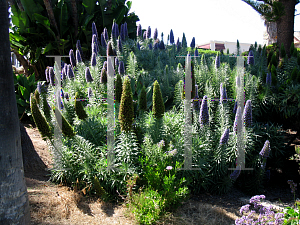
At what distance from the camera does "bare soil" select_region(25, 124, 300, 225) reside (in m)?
3.02

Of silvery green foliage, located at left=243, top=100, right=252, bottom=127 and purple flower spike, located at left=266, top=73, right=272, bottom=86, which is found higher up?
purple flower spike, located at left=266, top=73, right=272, bottom=86

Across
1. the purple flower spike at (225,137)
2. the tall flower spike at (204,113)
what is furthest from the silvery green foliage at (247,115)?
the tall flower spike at (204,113)

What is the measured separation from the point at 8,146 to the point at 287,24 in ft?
29.5

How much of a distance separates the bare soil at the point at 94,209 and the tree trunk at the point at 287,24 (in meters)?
6.72

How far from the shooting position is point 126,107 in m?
3.31

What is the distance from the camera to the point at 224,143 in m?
3.64

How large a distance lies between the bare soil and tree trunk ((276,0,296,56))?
6.72m

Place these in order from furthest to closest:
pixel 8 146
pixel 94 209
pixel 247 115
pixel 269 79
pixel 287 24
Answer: pixel 287 24
pixel 269 79
pixel 247 115
pixel 94 209
pixel 8 146

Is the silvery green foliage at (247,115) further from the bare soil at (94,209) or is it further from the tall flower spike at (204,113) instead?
the bare soil at (94,209)

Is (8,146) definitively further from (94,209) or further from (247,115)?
(247,115)

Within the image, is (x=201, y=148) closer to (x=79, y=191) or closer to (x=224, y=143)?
(x=224, y=143)

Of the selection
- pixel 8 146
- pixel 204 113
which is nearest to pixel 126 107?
pixel 204 113

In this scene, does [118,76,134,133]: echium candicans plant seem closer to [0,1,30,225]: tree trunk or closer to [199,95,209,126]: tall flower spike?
[199,95,209,126]: tall flower spike

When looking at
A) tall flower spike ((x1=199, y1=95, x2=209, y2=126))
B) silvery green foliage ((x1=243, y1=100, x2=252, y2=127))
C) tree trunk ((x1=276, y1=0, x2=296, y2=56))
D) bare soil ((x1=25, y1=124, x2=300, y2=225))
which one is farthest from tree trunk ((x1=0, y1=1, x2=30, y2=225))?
tree trunk ((x1=276, y1=0, x2=296, y2=56))
